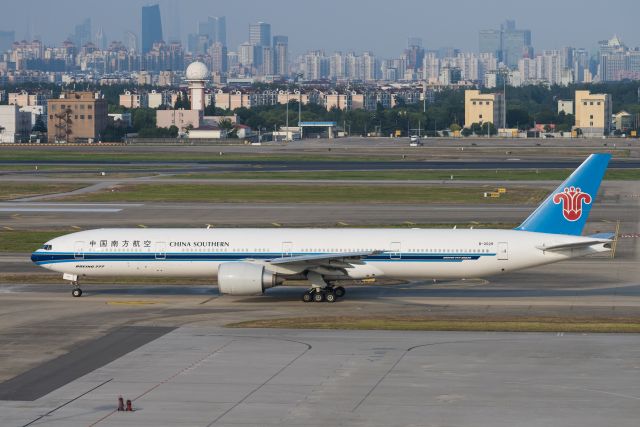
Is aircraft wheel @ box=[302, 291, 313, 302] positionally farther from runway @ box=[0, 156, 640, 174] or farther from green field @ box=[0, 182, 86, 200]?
runway @ box=[0, 156, 640, 174]

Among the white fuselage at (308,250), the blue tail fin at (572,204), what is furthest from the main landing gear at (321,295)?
the blue tail fin at (572,204)

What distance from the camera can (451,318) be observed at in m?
49.0

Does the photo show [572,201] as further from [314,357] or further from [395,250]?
[314,357]

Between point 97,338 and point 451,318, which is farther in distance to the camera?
point 451,318

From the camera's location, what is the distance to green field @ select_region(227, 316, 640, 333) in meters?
46.3

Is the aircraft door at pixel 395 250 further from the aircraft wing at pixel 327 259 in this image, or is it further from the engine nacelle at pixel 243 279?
the engine nacelle at pixel 243 279

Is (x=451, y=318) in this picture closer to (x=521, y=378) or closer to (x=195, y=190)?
(x=521, y=378)

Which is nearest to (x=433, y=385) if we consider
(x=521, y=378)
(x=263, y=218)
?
(x=521, y=378)

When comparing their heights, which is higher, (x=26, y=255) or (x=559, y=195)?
(x=559, y=195)

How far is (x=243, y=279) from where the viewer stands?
51.8m

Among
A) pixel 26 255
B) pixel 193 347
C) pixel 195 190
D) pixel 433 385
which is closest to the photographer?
pixel 433 385

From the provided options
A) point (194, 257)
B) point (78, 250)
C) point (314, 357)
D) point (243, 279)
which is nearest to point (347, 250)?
point (243, 279)

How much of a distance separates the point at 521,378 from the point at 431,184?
78.5 m

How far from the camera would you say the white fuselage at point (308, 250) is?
2099 inches
